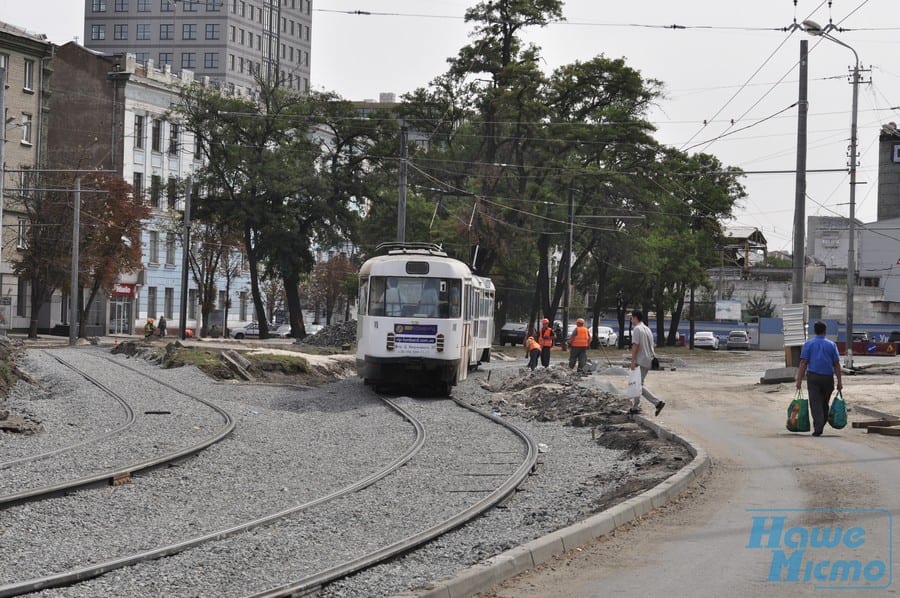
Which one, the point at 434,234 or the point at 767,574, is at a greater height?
the point at 434,234

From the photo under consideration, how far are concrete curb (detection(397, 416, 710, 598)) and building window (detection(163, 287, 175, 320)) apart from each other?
72052 millimetres

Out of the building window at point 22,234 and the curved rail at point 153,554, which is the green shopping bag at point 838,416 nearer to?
the curved rail at point 153,554

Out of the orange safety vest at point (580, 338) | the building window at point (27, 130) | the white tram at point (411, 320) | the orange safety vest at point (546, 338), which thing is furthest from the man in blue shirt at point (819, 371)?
the building window at point (27, 130)

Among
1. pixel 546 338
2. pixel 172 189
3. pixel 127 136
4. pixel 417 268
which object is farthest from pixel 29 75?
pixel 417 268

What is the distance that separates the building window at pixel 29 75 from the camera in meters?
64.7

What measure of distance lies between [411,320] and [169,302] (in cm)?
5858

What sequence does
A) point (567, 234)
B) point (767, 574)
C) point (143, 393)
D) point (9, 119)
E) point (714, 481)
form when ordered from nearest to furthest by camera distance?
point (767, 574) → point (714, 481) → point (143, 393) → point (9, 119) → point (567, 234)

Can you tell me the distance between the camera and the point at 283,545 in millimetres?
9469

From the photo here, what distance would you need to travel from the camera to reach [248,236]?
61.9 meters

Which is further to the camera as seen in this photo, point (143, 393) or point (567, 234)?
point (567, 234)

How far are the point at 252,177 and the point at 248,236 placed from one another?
3294mm

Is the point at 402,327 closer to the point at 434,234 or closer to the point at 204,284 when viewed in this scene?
the point at 434,234

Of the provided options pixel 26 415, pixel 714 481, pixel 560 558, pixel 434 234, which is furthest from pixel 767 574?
pixel 434 234

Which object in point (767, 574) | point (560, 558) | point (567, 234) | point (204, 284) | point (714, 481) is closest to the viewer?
point (767, 574)
